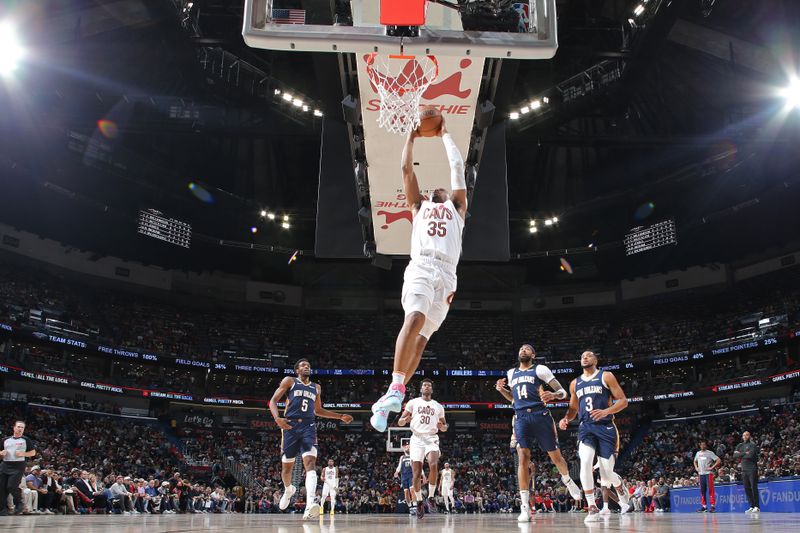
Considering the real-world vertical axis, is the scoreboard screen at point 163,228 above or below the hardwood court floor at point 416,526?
above

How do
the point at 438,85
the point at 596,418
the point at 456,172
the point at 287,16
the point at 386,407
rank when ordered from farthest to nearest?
the point at 438,85, the point at 596,418, the point at 287,16, the point at 456,172, the point at 386,407

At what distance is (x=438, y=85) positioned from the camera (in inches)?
388

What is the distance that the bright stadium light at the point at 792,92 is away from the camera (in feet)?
69.6

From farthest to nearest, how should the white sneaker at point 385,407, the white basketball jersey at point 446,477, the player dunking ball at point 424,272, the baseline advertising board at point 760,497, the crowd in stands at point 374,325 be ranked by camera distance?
the crowd in stands at point 374,325, the white basketball jersey at point 446,477, the baseline advertising board at point 760,497, the player dunking ball at point 424,272, the white sneaker at point 385,407

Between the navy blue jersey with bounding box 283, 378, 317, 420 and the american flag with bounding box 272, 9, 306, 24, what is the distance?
540 centimetres

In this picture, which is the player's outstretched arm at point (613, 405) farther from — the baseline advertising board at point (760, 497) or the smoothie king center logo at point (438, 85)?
the baseline advertising board at point (760, 497)

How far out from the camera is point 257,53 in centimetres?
2305

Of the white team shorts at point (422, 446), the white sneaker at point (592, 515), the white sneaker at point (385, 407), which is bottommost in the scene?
the white sneaker at point (592, 515)

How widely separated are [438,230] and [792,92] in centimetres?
2087

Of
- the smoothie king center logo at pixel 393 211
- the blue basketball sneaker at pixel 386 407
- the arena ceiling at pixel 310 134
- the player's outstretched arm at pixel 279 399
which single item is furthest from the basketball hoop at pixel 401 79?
the blue basketball sneaker at pixel 386 407

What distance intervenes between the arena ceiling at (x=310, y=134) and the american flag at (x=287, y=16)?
2854mm

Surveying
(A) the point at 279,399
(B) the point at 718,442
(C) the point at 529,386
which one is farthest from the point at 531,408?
(B) the point at 718,442

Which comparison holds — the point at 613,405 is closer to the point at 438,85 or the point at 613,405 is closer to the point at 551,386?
the point at 551,386

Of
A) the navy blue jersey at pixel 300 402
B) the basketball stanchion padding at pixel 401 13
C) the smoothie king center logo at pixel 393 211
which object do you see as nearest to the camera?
the basketball stanchion padding at pixel 401 13
